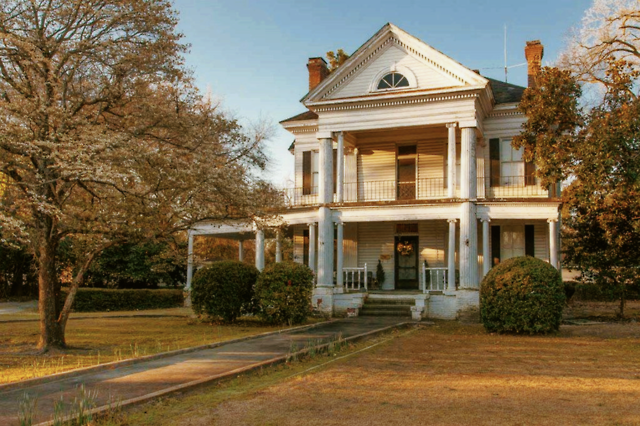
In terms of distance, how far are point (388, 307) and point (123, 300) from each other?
15.0 meters

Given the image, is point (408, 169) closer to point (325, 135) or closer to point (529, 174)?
point (325, 135)

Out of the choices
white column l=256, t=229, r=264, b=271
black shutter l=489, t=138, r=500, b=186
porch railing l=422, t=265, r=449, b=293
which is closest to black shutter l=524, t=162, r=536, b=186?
black shutter l=489, t=138, r=500, b=186

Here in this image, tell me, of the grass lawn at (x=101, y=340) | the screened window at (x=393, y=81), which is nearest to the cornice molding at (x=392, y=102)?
the screened window at (x=393, y=81)

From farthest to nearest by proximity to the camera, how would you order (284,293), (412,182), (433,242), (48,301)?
1. (433,242)
2. (412,182)
3. (284,293)
4. (48,301)

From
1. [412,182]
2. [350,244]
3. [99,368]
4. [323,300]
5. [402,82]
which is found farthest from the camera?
[350,244]

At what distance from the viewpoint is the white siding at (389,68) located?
70.8ft

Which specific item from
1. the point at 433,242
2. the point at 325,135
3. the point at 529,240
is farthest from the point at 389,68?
the point at 529,240

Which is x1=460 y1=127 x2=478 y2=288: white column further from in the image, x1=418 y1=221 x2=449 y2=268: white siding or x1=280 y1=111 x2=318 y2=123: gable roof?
x1=280 y1=111 x2=318 y2=123: gable roof

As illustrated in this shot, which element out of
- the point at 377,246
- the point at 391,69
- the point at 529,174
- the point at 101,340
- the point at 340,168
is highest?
the point at 391,69

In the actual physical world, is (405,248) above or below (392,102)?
below

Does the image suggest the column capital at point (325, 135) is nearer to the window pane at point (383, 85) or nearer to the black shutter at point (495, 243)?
the window pane at point (383, 85)

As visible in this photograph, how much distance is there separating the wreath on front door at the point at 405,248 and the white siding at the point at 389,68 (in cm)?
642

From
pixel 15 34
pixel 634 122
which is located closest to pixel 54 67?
pixel 15 34

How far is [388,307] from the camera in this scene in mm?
21375
